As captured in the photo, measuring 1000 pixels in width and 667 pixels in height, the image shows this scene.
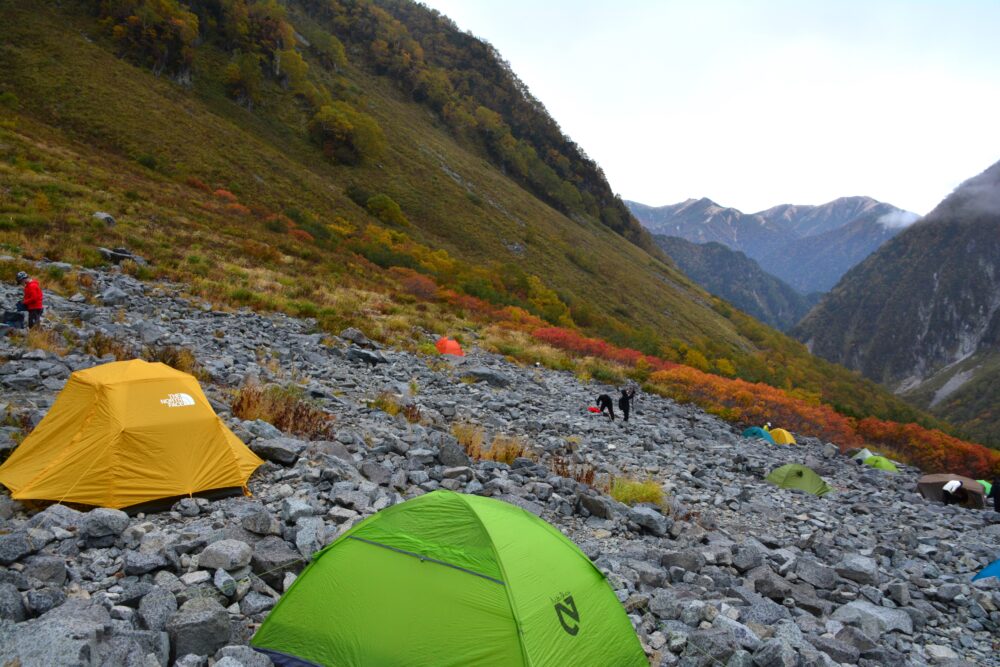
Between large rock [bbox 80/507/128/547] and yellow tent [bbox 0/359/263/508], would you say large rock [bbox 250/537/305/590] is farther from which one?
yellow tent [bbox 0/359/263/508]

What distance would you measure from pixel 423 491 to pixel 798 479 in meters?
11.4

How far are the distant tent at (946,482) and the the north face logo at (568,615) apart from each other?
18.5 metres

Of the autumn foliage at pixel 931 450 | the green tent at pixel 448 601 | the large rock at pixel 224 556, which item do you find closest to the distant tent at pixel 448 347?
the large rock at pixel 224 556

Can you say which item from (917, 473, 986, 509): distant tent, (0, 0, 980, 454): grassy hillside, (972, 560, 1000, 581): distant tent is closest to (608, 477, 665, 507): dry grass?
(972, 560, 1000, 581): distant tent

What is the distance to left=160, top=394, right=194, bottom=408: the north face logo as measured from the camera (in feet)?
22.1

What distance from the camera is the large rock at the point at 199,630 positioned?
386 cm

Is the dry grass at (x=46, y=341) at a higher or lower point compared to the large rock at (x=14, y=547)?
lower

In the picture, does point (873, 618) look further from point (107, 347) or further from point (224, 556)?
point (107, 347)

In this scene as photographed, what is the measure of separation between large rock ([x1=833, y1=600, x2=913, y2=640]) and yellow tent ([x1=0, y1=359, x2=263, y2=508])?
7.37 m

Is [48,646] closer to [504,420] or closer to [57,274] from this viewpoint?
[504,420]

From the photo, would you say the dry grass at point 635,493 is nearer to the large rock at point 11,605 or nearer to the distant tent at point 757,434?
the large rock at point 11,605

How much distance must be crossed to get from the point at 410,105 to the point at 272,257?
2425 inches

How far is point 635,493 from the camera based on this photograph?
1006cm

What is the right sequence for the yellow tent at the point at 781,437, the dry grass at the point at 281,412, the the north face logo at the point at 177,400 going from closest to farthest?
the the north face logo at the point at 177,400 < the dry grass at the point at 281,412 < the yellow tent at the point at 781,437
